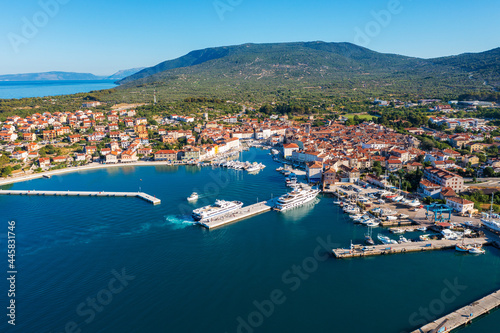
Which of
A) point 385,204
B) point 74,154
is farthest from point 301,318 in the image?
point 74,154

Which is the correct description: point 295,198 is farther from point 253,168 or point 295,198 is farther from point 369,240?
point 253,168

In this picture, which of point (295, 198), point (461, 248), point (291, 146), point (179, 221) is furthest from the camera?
point (291, 146)

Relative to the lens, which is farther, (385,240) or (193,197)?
(193,197)

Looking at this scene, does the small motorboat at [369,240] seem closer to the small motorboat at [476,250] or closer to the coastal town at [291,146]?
the small motorboat at [476,250]

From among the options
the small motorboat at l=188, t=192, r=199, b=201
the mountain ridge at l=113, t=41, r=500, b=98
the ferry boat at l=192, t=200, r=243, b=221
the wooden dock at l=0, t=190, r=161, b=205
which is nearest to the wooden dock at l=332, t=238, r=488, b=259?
the ferry boat at l=192, t=200, r=243, b=221

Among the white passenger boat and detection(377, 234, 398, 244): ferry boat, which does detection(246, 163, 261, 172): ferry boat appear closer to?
the white passenger boat

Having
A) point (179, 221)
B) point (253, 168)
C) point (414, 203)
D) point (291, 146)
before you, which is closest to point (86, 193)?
point (179, 221)
